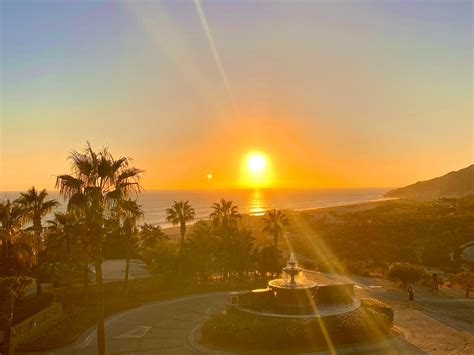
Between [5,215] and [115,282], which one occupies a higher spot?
[5,215]

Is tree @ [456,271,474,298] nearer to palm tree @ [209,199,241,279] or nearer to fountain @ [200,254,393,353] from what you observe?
fountain @ [200,254,393,353]

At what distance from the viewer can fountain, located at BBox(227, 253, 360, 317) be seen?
22.9 m

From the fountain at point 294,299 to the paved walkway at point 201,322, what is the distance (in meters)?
3.09

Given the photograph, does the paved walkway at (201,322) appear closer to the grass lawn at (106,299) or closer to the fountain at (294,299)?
the grass lawn at (106,299)

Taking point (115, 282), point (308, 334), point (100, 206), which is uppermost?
point (100, 206)

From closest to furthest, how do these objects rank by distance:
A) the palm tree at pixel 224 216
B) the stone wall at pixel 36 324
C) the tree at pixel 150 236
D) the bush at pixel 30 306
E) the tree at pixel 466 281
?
the stone wall at pixel 36 324
the bush at pixel 30 306
the tree at pixel 466 281
the palm tree at pixel 224 216
the tree at pixel 150 236

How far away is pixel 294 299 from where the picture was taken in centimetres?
2342

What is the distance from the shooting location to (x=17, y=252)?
61.1 ft

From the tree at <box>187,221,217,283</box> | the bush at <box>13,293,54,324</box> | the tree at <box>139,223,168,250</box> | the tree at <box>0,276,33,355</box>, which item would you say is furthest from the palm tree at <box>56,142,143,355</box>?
the tree at <box>139,223,168,250</box>

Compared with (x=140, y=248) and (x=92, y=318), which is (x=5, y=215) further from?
(x=140, y=248)

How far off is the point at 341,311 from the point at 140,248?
107ft

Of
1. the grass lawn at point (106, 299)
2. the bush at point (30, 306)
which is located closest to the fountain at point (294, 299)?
the grass lawn at point (106, 299)

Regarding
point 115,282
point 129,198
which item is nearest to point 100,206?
point 129,198

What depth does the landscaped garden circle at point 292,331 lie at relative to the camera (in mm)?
20219
